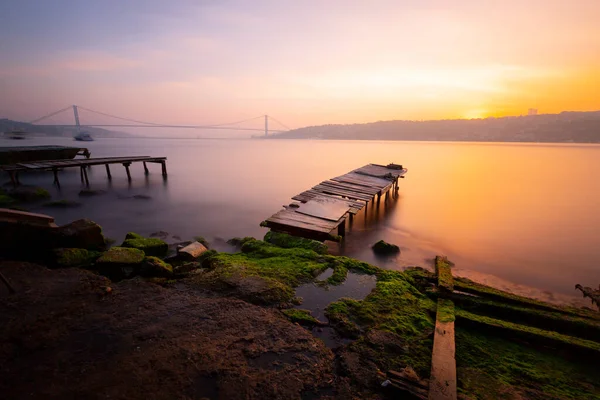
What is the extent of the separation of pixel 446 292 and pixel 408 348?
7.41ft

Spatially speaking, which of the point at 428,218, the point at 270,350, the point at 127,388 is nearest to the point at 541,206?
the point at 428,218

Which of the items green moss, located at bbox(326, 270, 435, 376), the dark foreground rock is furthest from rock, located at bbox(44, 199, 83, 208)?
green moss, located at bbox(326, 270, 435, 376)

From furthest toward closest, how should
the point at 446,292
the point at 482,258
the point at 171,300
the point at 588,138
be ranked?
the point at 588,138, the point at 482,258, the point at 446,292, the point at 171,300

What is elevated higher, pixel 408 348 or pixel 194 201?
pixel 408 348

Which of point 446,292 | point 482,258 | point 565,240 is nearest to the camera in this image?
point 446,292

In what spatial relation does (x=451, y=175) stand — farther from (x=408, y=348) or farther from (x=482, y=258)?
(x=408, y=348)

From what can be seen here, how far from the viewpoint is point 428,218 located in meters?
18.3

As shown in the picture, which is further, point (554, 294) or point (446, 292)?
point (554, 294)

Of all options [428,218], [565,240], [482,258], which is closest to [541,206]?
[565,240]

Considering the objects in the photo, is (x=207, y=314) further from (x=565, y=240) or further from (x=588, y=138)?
(x=588, y=138)

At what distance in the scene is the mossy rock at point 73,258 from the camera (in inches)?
277

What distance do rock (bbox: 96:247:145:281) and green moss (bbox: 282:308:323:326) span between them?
414 cm

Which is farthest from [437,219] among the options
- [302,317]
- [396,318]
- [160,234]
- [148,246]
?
[148,246]

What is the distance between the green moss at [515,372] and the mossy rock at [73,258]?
27.8ft
